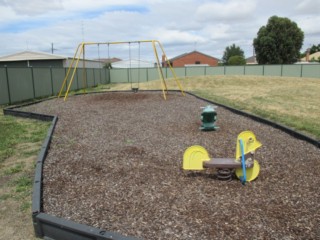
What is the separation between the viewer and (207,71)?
35219mm

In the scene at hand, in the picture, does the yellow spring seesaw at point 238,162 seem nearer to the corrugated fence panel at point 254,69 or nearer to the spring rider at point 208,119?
the spring rider at point 208,119

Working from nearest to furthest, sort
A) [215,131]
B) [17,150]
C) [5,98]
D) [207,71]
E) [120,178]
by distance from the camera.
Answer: [120,178], [17,150], [215,131], [5,98], [207,71]

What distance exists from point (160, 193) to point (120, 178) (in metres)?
0.74

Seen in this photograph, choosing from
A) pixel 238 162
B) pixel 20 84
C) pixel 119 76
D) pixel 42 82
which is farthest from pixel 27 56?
pixel 238 162

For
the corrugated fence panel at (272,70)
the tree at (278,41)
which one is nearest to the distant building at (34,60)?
the corrugated fence panel at (272,70)

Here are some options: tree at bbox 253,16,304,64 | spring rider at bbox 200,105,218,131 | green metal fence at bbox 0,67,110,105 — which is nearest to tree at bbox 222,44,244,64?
tree at bbox 253,16,304,64

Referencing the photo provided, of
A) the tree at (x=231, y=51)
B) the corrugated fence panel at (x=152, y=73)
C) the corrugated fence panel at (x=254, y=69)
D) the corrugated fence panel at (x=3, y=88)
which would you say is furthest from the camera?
the tree at (x=231, y=51)

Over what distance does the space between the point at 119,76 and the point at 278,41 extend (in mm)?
26176

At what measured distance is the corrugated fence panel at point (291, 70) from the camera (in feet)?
110

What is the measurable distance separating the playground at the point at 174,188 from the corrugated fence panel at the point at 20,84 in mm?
8309

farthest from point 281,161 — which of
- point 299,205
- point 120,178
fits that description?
point 120,178

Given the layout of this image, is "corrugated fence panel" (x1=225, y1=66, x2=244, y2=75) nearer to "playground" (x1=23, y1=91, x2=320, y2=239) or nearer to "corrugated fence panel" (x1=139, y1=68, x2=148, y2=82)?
"corrugated fence panel" (x1=139, y1=68, x2=148, y2=82)

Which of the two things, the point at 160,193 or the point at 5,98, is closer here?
the point at 160,193

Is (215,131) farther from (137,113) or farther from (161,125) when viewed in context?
(137,113)
